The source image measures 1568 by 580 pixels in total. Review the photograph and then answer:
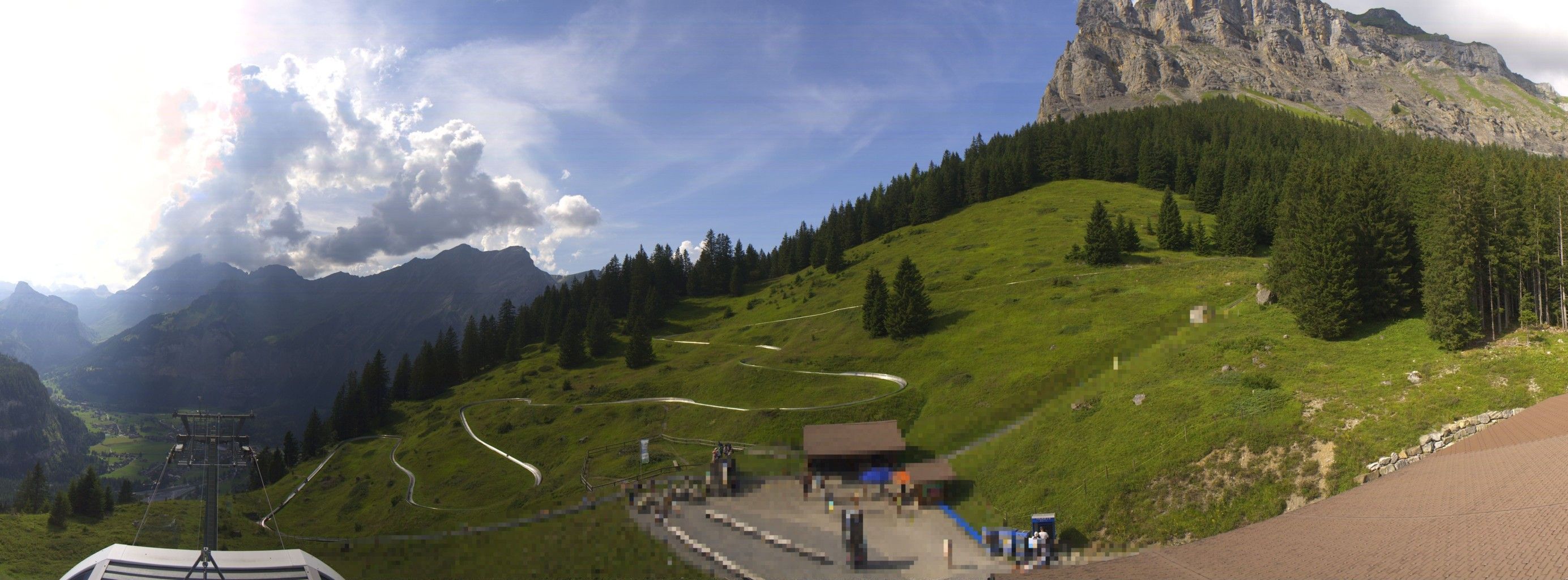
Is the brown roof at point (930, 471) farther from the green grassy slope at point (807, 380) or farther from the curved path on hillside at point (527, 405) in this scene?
the curved path on hillside at point (527, 405)

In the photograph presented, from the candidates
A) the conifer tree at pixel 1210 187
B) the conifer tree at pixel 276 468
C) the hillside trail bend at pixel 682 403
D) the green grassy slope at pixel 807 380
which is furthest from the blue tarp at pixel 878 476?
the conifer tree at pixel 1210 187

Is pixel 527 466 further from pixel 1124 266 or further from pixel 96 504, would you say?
pixel 1124 266

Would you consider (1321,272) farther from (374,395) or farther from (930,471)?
Result: (374,395)

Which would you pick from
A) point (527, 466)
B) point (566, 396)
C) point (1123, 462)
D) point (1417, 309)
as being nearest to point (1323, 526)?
point (1123, 462)

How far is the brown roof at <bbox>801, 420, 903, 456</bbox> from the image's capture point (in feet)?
126

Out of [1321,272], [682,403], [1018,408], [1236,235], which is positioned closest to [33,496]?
[682,403]

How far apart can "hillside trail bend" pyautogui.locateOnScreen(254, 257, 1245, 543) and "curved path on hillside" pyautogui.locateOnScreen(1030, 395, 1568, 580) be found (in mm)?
13865

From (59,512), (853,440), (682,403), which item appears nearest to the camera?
(853,440)

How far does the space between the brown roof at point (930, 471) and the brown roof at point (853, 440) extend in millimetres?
1928

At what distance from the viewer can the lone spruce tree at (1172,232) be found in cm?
9244

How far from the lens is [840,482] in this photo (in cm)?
3644

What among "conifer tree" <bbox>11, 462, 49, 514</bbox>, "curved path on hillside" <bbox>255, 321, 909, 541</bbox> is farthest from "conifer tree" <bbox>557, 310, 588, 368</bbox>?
"conifer tree" <bbox>11, 462, 49, 514</bbox>

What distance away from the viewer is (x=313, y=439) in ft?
342

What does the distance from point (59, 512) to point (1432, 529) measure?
8033cm
